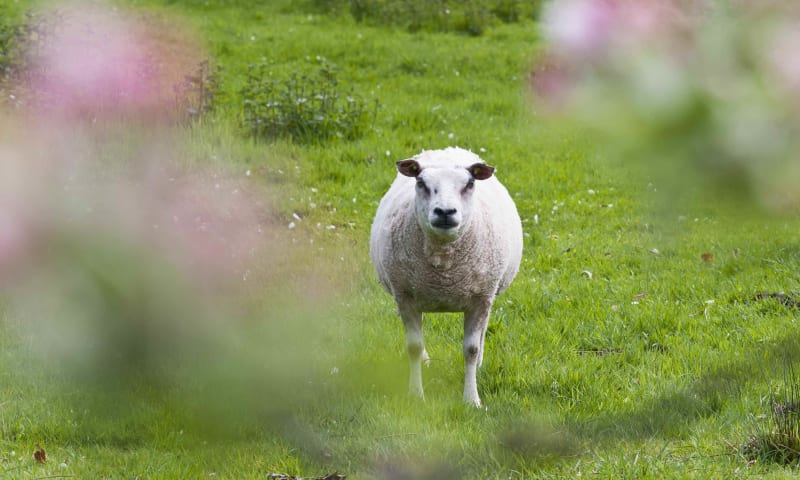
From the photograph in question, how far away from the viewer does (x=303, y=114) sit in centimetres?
1059

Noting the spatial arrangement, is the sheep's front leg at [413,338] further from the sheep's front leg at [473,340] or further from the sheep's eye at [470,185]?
the sheep's eye at [470,185]

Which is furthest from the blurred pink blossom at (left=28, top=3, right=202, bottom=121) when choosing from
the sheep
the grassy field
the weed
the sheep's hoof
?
the sheep's hoof

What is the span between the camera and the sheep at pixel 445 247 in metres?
5.04

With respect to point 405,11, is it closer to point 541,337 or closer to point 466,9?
point 466,9

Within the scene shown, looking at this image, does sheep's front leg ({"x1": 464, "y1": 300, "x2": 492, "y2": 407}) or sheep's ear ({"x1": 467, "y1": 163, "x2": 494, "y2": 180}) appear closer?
sheep's ear ({"x1": 467, "y1": 163, "x2": 494, "y2": 180})

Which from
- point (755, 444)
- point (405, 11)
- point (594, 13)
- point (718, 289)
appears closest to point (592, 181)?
point (718, 289)

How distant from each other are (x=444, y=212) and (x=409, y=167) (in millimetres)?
470

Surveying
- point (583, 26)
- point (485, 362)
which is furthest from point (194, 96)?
point (583, 26)

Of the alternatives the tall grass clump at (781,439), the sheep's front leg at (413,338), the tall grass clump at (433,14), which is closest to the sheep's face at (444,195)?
the sheep's front leg at (413,338)

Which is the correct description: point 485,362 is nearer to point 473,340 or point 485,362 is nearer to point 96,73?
point 473,340

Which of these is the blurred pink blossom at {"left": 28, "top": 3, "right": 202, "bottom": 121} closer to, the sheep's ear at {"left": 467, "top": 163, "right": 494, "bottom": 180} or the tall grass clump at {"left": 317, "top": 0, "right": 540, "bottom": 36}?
the tall grass clump at {"left": 317, "top": 0, "right": 540, "bottom": 36}

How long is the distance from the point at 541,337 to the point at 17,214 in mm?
3920

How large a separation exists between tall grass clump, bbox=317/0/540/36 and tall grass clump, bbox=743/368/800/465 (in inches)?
493

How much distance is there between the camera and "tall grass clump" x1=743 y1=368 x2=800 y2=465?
4172 mm
